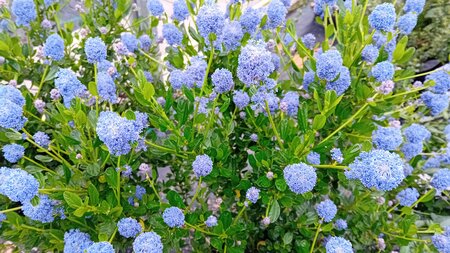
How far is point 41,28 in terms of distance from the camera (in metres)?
1.32

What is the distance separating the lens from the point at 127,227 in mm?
977

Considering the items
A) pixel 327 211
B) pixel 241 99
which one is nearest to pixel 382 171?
pixel 327 211

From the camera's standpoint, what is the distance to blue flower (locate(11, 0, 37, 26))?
1.19m

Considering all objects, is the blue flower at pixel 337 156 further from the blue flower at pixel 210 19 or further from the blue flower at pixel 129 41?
the blue flower at pixel 129 41

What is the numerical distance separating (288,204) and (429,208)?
2.90ft

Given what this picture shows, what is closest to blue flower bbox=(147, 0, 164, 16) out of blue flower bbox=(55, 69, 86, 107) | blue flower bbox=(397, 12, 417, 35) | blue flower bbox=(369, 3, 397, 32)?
blue flower bbox=(55, 69, 86, 107)

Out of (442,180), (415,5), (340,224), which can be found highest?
(415,5)

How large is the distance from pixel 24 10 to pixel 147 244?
0.84m

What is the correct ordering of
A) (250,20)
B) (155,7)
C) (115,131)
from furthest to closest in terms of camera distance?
(155,7), (250,20), (115,131)

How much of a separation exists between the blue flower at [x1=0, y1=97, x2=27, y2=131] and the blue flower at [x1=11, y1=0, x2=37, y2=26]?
408mm

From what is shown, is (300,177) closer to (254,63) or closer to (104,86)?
(254,63)

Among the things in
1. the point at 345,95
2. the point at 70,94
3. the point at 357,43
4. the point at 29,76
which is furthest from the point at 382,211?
the point at 29,76

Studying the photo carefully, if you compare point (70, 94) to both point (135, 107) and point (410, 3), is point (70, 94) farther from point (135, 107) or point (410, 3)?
point (410, 3)

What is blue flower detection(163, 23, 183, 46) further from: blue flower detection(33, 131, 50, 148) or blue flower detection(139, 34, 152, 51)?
blue flower detection(33, 131, 50, 148)
